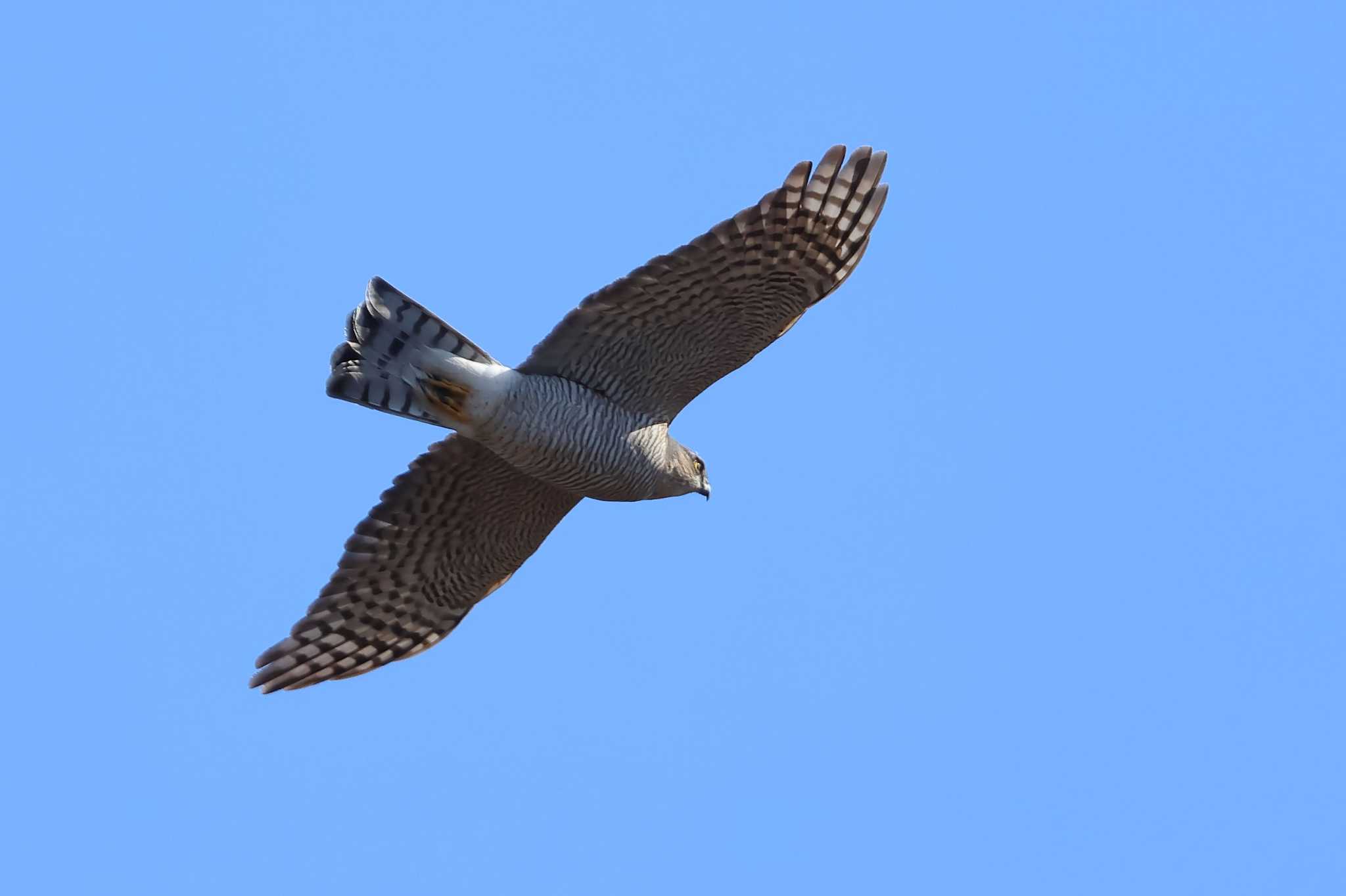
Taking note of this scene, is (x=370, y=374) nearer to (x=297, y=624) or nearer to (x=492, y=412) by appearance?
(x=492, y=412)

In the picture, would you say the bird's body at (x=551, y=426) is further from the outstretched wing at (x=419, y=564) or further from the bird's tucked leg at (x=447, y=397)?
the outstretched wing at (x=419, y=564)

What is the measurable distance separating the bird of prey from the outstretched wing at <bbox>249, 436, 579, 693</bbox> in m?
0.02

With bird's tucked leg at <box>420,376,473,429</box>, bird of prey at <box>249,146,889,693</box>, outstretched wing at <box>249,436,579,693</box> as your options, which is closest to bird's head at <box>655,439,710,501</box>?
bird of prey at <box>249,146,889,693</box>

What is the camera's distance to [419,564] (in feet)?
47.1

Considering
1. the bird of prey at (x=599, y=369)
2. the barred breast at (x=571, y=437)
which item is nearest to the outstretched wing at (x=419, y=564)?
the bird of prey at (x=599, y=369)

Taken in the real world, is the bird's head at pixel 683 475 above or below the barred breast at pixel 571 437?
above

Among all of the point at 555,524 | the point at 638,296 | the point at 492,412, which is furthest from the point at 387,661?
the point at 638,296

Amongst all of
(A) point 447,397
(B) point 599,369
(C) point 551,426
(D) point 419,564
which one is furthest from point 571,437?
(D) point 419,564

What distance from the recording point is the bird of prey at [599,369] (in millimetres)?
12445

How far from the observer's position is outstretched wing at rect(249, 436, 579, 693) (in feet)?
45.8

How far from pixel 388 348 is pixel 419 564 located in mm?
2127

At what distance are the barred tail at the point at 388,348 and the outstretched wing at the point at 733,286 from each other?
2.05 ft

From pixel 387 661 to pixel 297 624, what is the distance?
737 mm

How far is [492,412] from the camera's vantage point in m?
12.9
